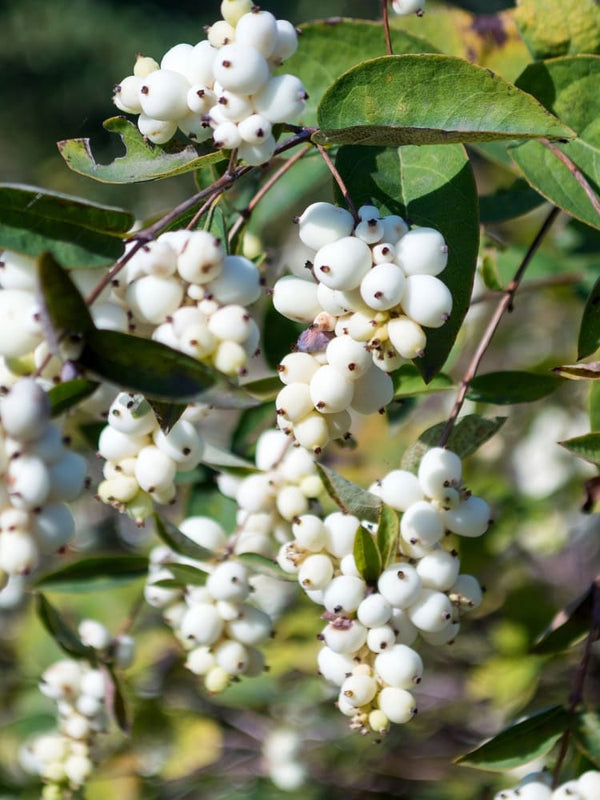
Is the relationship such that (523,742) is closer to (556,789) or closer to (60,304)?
(556,789)

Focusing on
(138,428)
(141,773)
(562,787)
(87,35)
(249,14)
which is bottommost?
(87,35)

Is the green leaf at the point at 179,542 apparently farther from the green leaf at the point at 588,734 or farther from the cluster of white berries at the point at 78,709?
the green leaf at the point at 588,734

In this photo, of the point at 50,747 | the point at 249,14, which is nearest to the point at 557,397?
the point at 50,747

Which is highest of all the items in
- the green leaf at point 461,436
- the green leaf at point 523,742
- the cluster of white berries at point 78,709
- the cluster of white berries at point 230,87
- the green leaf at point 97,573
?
the cluster of white berries at point 230,87

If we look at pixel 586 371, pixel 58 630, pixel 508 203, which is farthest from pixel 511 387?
pixel 58 630

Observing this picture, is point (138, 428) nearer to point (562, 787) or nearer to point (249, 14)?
point (249, 14)

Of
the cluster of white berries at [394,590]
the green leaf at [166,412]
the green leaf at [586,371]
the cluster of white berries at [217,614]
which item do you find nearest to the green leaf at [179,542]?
the cluster of white berries at [217,614]
